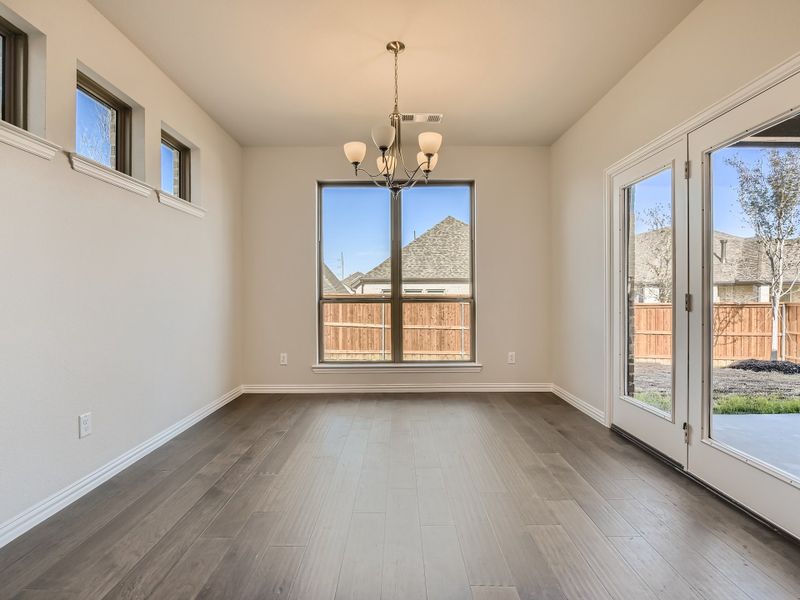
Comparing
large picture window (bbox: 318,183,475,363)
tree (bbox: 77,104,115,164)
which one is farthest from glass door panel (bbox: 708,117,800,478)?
tree (bbox: 77,104,115,164)

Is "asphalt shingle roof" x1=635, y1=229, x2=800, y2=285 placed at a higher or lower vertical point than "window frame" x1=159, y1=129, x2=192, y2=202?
lower

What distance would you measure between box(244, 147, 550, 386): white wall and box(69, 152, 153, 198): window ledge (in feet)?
5.91

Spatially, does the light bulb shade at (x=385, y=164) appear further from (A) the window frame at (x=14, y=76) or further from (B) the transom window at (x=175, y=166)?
(A) the window frame at (x=14, y=76)

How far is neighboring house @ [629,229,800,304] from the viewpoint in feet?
6.22

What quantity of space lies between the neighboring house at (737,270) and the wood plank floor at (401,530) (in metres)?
1.05

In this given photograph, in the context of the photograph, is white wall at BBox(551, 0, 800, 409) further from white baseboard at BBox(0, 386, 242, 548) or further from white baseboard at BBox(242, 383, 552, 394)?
white baseboard at BBox(0, 386, 242, 548)

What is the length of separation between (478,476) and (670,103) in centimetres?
255

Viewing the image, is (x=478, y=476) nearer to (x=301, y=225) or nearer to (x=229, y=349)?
(x=229, y=349)

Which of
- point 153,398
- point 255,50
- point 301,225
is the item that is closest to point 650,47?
point 255,50

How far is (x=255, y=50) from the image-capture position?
9.17 feet

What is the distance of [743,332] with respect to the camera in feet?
7.10

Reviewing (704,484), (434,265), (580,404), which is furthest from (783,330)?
(434,265)

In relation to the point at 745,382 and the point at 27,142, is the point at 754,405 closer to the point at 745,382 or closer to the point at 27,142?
the point at 745,382

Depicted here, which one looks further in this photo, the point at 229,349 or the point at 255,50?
the point at 229,349
